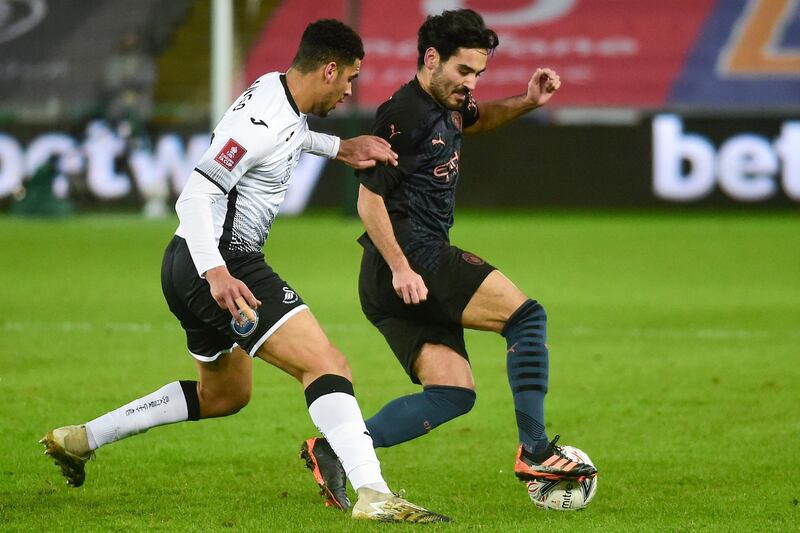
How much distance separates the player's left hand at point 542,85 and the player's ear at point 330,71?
119cm

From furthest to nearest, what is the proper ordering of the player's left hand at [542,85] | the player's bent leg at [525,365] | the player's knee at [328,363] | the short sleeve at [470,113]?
the player's left hand at [542,85]
the short sleeve at [470,113]
the player's bent leg at [525,365]
the player's knee at [328,363]

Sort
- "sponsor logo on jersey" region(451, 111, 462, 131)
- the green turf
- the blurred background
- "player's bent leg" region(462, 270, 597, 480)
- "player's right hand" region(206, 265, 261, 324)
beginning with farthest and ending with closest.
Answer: the blurred background
"sponsor logo on jersey" region(451, 111, 462, 131)
the green turf
"player's bent leg" region(462, 270, 597, 480)
"player's right hand" region(206, 265, 261, 324)

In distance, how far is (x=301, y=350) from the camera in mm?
5027

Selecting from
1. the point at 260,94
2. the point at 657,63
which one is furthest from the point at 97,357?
the point at 657,63

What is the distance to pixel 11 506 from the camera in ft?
17.4

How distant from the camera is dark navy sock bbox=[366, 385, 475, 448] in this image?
220 inches

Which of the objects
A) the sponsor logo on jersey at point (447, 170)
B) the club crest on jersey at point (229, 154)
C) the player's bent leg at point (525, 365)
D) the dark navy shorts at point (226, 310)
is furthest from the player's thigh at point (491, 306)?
the club crest on jersey at point (229, 154)

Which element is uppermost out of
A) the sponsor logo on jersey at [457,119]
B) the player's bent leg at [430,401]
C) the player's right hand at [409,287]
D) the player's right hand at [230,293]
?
the sponsor logo on jersey at [457,119]

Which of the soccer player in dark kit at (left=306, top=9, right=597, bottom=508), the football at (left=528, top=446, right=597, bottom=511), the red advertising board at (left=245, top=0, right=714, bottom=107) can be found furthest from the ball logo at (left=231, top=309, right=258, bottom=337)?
the red advertising board at (left=245, top=0, right=714, bottom=107)

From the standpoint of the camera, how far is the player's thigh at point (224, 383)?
565cm

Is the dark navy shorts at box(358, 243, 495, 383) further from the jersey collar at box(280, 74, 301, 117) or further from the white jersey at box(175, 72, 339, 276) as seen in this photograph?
the jersey collar at box(280, 74, 301, 117)

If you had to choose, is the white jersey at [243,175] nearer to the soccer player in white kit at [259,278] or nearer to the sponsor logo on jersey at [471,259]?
the soccer player in white kit at [259,278]

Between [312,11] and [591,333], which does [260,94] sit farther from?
[312,11]

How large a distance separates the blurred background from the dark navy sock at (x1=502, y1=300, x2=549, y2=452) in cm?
1501
